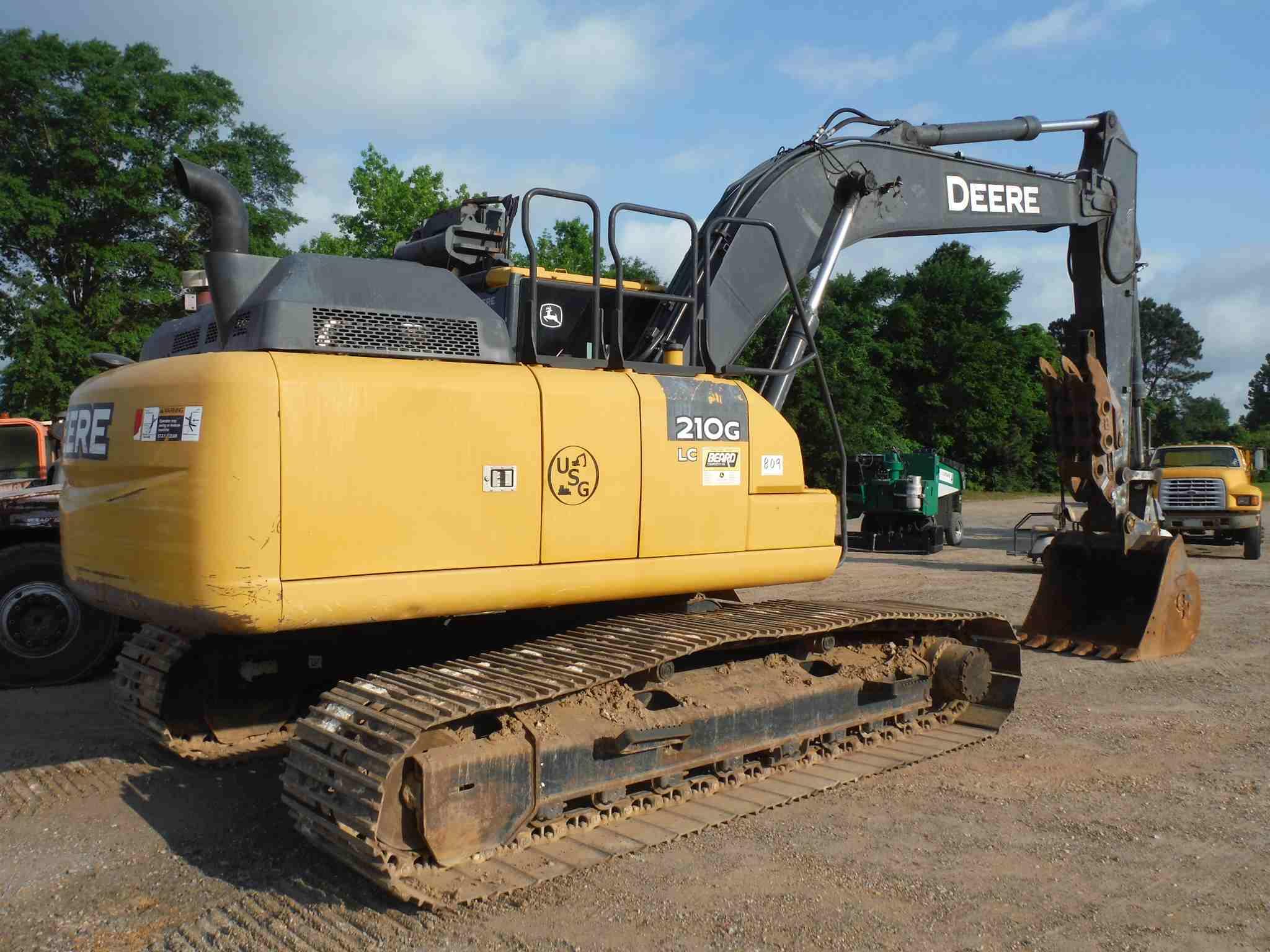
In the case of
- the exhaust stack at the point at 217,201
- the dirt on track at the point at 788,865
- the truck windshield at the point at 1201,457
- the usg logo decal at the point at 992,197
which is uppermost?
the usg logo decal at the point at 992,197

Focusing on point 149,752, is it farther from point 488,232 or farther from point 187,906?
point 488,232

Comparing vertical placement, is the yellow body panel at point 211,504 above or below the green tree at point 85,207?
below

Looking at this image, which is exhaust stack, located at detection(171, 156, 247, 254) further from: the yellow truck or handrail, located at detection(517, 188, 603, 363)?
the yellow truck

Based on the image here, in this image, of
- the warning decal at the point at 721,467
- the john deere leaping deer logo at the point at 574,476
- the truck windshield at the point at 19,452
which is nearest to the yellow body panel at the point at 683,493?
the warning decal at the point at 721,467

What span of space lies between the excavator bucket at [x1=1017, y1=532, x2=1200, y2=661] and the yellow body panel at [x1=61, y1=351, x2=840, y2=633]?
480 centimetres

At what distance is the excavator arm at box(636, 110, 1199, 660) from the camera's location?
23.0 feet

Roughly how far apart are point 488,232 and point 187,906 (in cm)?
348

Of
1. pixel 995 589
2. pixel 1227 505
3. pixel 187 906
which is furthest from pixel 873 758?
pixel 1227 505

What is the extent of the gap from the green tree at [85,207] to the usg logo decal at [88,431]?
19324 millimetres

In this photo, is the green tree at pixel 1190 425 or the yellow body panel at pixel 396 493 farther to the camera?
the green tree at pixel 1190 425

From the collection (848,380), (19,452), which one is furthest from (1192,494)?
(848,380)

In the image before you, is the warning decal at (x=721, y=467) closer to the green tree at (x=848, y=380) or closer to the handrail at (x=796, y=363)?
the handrail at (x=796, y=363)

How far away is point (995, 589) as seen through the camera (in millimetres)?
13352

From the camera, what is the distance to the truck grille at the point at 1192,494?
17766 mm
